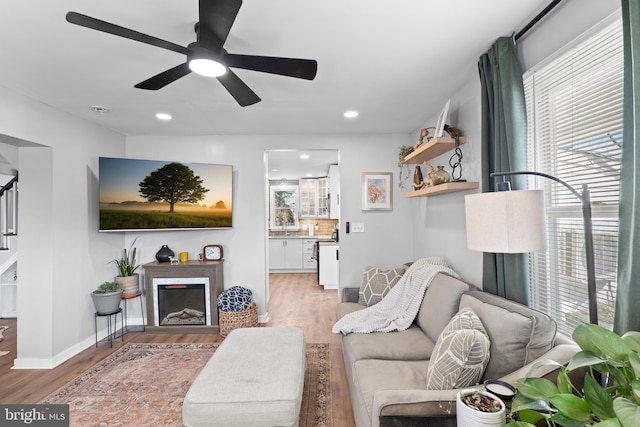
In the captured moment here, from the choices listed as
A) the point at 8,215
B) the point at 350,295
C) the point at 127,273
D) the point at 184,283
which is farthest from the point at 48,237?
the point at 350,295

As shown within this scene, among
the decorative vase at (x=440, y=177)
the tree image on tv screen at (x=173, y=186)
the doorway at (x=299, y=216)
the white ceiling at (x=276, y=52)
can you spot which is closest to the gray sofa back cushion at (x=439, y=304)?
the decorative vase at (x=440, y=177)

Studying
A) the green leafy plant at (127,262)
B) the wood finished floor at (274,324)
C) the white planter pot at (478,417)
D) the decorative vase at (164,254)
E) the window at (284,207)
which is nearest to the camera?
the white planter pot at (478,417)

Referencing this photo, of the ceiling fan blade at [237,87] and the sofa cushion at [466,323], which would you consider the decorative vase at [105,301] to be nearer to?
the ceiling fan blade at [237,87]

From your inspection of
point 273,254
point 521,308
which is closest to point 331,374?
point 521,308

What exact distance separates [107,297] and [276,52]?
3.12m

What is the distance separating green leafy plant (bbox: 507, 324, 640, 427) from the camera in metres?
0.73

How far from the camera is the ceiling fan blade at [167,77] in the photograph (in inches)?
67.4

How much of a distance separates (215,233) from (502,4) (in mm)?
3637

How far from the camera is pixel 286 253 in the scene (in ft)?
23.9

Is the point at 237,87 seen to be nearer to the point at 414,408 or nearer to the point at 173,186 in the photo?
the point at 414,408

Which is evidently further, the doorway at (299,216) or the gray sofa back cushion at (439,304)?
the doorway at (299,216)

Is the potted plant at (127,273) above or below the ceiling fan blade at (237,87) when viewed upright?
below

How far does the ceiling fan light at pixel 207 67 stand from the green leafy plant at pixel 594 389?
6.04 ft

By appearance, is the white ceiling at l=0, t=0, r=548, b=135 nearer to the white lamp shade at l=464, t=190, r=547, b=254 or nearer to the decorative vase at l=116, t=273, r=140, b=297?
the white lamp shade at l=464, t=190, r=547, b=254
